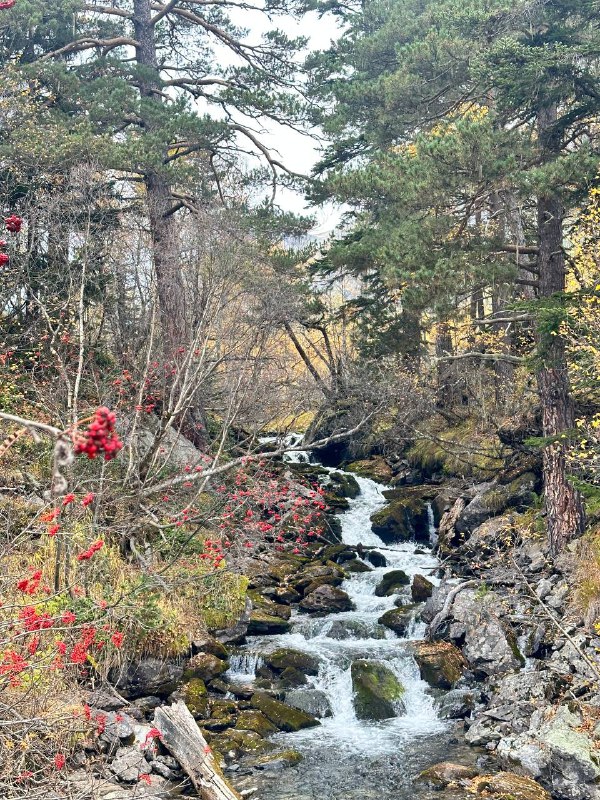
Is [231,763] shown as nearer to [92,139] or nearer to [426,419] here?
[92,139]

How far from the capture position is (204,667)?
32.1ft

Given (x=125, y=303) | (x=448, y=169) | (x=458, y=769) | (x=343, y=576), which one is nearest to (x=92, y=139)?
(x=125, y=303)

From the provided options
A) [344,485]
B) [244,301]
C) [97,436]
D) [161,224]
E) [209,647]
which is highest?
[161,224]

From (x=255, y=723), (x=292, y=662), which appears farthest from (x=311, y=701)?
(x=255, y=723)

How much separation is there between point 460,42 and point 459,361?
802 centimetres

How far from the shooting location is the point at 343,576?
14.1m

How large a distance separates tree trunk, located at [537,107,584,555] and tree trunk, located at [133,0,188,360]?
637 centimetres

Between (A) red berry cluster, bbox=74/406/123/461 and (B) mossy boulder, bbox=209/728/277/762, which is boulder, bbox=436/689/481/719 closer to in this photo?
(B) mossy boulder, bbox=209/728/277/762

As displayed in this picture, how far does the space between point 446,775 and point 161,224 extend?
1131 cm

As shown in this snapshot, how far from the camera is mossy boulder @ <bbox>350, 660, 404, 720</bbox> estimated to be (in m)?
9.84

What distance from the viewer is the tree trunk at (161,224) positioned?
45.8 ft

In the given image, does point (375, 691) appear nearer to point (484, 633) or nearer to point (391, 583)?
point (484, 633)

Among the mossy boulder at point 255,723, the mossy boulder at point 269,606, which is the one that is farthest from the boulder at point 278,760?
the mossy boulder at point 269,606

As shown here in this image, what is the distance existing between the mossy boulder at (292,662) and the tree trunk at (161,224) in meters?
5.81
